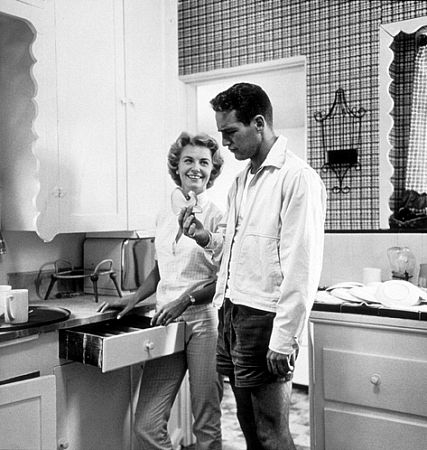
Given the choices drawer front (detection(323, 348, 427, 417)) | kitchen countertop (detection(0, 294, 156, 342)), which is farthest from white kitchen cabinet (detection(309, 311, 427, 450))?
kitchen countertop (detection(0, 294, 156, 342))

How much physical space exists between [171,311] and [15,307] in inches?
21.8

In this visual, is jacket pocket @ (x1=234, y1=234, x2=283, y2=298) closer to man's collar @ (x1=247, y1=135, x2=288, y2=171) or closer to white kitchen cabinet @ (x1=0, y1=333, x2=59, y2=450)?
man's collar @ (x1=247, y1=135, x2=288, y2=171)

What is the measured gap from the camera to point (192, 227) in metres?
1.97

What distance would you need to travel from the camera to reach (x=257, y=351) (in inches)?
66.3

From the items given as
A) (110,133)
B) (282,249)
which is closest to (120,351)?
(282,249)

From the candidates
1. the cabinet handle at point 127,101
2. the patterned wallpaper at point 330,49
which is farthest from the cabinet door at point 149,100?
the patterned wallpaper at point 330,49

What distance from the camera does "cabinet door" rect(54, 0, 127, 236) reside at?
2.44 m

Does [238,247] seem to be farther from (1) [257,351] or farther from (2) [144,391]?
(2) [144,391]

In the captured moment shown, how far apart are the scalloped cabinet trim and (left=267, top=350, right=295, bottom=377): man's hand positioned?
1.26m

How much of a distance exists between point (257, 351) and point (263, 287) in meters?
0.19

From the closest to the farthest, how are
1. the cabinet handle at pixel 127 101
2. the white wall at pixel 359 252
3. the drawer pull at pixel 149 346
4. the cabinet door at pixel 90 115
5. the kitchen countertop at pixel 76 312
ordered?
1. the kitchen countertop at pixel 76 312
2. the drawer pull at pixel 149 346
3. the cabinet door at pixel 90 115
4. the white wall at pixel 359 252
5. the cabinet handle at pixel 127 101

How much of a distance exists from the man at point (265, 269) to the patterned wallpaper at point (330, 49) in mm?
1042

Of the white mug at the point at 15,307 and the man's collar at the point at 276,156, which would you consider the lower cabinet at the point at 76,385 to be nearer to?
the white mug at the point at 15,307

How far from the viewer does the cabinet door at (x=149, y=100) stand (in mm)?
2789
